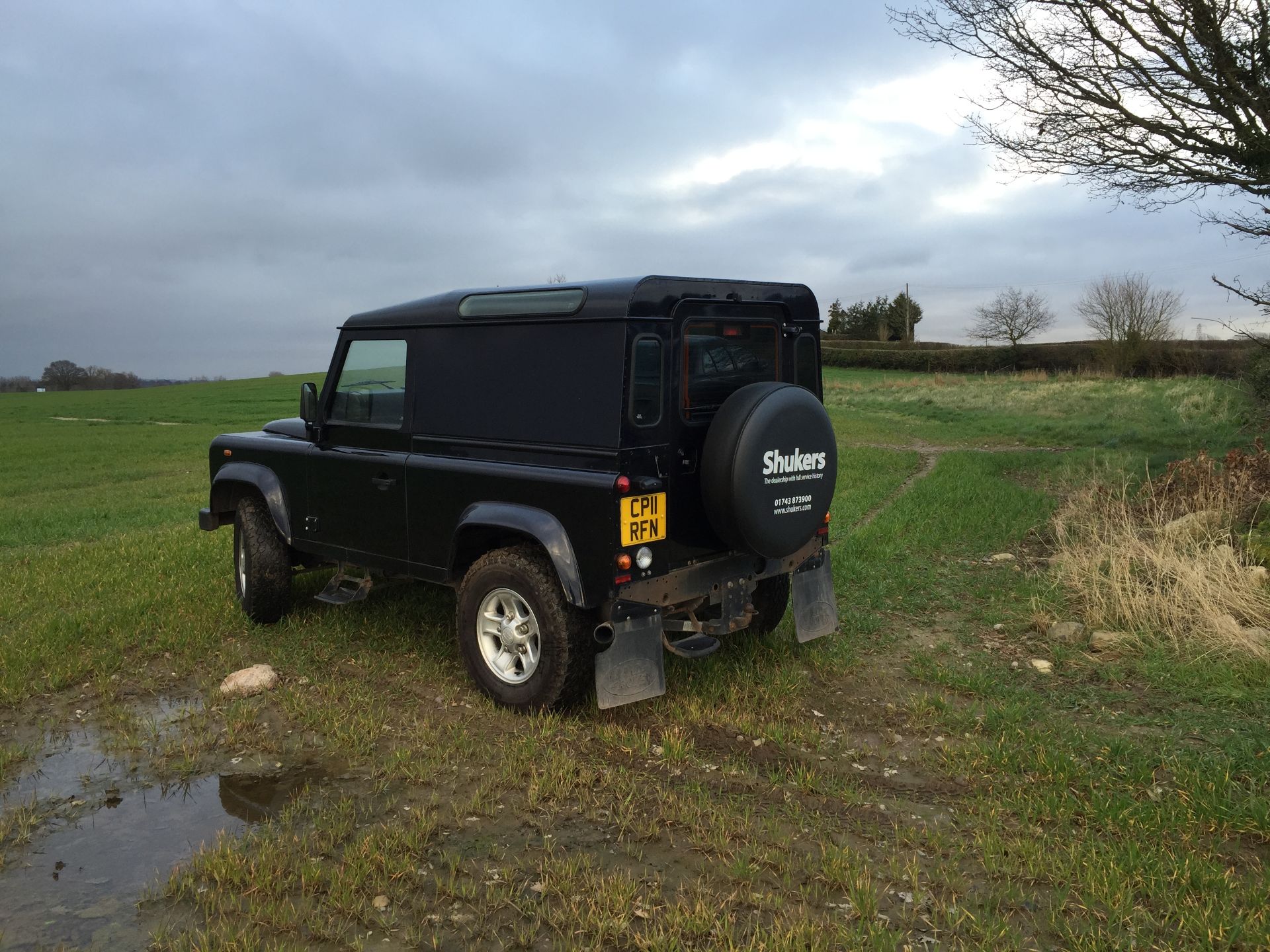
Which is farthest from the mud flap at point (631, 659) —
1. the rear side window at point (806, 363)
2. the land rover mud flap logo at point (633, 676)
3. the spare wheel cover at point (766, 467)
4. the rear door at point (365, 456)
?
the rear side window at point (806, 363)

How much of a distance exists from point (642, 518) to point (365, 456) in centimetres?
223

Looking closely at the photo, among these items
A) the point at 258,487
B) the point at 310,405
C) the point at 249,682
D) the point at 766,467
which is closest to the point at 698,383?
the point at 766,467

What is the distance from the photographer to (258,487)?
6.73m

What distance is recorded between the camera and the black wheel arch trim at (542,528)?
4.62 m

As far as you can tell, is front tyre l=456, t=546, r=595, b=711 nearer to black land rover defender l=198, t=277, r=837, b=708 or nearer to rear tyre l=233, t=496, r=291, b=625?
black land rover defender l=198, t=277, r=837, b=708

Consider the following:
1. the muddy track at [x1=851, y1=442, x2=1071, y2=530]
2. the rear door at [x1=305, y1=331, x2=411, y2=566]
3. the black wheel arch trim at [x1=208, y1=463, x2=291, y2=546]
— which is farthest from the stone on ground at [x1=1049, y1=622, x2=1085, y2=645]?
the black wheel arch trim at [x1=208, y1=463, x2=291, y2=546]

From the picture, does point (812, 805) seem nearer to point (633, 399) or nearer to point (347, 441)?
point (633, 399)

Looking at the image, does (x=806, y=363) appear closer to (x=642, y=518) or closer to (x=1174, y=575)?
(x=642, y=518)

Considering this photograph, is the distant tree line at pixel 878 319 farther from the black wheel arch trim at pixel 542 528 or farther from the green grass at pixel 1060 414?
the black wheel arch trim at pixel 542 528

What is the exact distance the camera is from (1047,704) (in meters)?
5.28

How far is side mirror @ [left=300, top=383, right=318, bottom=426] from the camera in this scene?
616 centimetres

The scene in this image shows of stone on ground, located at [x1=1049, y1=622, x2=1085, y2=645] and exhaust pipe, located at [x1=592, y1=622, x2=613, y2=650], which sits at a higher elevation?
exhaust pipe, located at [x1=592, y1=622, x2=613, y2=650]

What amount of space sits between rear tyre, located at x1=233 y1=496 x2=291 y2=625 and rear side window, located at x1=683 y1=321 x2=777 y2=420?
11.8 feet

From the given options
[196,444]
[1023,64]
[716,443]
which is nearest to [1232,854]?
[716,443]
